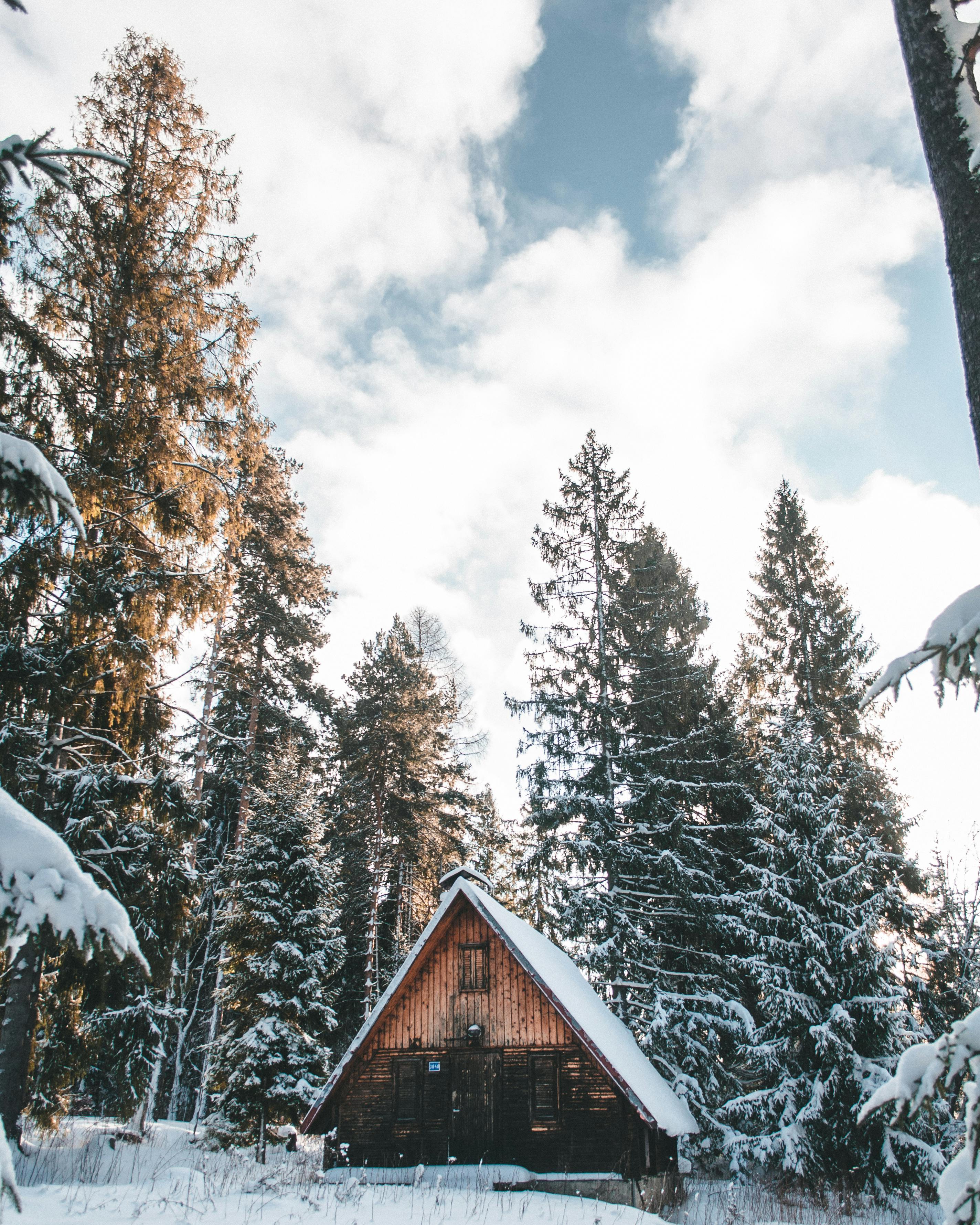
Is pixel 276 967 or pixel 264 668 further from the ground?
pixel 264 668

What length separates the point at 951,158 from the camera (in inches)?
205

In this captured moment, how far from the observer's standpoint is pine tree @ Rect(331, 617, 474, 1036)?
2741cm

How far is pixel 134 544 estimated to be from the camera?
1124cm

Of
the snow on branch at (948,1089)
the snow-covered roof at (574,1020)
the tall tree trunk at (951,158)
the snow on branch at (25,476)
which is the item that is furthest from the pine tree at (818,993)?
the snow on branch at (25,476)

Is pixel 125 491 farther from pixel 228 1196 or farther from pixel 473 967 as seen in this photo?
pixel 473 967

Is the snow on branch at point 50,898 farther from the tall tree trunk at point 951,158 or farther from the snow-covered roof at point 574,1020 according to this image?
the snow-covered roof at point 574,1020

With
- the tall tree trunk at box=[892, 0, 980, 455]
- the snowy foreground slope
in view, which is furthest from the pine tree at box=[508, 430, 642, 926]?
the tall tree trunk at box=[892, 0, 980, 455]

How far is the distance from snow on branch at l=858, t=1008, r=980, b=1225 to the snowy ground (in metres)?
7.82

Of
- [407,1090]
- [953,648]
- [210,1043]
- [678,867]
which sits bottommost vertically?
[407,1090]

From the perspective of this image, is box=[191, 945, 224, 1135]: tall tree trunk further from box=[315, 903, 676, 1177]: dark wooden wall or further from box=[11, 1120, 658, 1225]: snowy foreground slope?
box=[315, 903, 676, 1177]: dark wooden wall

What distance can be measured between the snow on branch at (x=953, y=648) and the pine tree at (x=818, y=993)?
51.0 feet

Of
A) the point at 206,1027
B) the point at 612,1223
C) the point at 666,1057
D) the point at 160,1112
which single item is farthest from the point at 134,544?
the point at 160,1112

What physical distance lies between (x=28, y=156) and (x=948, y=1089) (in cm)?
645

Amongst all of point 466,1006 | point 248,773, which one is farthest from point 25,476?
point 248,773
